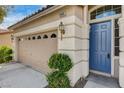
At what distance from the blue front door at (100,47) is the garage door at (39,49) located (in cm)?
181

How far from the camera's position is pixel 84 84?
5281mm

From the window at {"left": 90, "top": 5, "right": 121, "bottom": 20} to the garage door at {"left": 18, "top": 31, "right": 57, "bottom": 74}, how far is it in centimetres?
203

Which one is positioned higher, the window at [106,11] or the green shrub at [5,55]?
the window at [106,11]

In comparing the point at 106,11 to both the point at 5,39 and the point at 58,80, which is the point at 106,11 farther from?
the point at 5,39

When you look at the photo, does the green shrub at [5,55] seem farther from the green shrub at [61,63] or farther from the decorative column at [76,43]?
the green shrub at [61,63]

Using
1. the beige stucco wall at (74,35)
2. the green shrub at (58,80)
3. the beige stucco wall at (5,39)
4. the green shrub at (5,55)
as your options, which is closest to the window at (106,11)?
the beige stucco wall at (74,35)

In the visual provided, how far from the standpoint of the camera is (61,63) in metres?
4.81

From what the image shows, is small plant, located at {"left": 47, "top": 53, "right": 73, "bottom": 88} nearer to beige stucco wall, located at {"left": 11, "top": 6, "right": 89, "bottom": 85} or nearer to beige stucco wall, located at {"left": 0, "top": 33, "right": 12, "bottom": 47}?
beige stucco wall, located at {"left": 11, "top": 6, "right": 89, "bottom": 85}

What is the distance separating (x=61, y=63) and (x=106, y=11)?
3063 millimetres

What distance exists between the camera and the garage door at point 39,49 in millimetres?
6762

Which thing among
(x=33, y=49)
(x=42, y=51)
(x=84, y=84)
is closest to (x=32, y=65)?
(x=33, y=49)

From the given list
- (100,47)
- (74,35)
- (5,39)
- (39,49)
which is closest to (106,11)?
(100,47)

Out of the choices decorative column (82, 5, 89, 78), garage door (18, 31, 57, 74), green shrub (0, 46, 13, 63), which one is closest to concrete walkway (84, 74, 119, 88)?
decorative column (82, 5, 89, 78)

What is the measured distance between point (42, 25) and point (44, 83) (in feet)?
9.79
